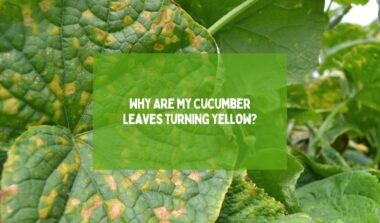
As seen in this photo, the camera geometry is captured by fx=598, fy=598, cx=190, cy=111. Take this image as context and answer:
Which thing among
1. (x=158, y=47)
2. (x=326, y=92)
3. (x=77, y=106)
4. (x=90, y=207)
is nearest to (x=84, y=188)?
(x=90, y=207)

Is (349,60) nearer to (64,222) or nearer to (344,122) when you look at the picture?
(344,122)

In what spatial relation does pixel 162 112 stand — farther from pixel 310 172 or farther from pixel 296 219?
pixel 310 172

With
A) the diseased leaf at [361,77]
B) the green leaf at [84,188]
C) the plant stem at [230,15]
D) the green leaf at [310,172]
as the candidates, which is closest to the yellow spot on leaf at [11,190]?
the green leaf at [84,188]

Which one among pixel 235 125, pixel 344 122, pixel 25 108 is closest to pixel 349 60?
pixel 344 122

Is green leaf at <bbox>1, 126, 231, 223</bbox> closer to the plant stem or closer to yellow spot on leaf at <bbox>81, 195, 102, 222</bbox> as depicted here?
yellow spot on leaf at <bbox>81, 195, 102, 222</bbox>

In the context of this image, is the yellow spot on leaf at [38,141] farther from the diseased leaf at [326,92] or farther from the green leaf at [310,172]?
the diseased leaf at [326,92]

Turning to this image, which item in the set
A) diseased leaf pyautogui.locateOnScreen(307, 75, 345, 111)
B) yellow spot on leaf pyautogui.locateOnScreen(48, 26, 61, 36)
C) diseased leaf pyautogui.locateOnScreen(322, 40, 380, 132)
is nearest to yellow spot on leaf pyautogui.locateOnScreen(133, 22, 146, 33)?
yellow spot on leaf pyautogui.locateOnScreen(48, 26, 61, 36)
